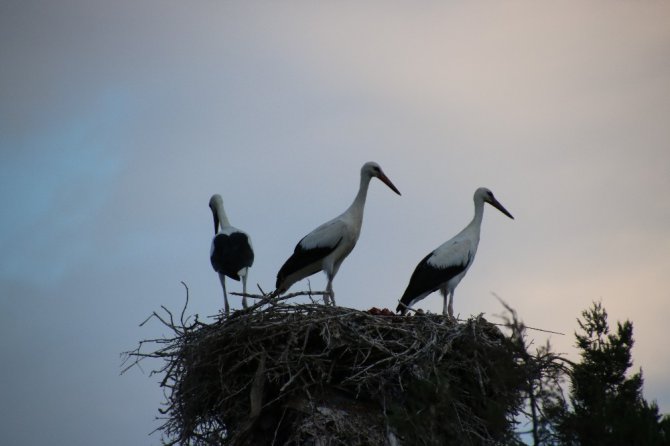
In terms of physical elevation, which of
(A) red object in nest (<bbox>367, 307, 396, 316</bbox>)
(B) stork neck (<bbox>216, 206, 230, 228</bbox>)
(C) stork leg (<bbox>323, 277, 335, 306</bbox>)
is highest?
(B) stork neck (<bbox>216, 206, 230, 228</bbox>)

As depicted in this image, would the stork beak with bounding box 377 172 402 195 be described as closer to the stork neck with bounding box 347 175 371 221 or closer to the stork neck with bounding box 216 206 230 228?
the stork neck with bounding box 347 175 371 221

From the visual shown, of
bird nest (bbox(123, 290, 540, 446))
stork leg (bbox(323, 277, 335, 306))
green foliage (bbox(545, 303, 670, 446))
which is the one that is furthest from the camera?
stork leg (bbox(323, 277, 335, 306))

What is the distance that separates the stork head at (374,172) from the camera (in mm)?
13602

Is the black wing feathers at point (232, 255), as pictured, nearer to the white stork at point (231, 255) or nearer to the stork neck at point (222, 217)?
the white stork at point (231, 255)

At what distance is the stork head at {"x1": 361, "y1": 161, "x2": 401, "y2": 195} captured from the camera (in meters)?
13.6

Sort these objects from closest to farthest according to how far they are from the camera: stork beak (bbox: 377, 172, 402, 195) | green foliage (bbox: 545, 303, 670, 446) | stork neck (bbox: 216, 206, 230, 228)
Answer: green foliage (bbox: 545, 303, 670, 446) → stork beak (bbox: 377, 172, 402, 195) → stork neck (bbox: 216, 206, 230, 228)

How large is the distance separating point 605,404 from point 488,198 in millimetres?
6827

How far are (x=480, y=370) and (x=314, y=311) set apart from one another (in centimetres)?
167

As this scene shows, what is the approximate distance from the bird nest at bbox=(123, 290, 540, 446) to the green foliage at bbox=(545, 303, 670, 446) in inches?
32.0

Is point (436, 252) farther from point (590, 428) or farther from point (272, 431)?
point (590, 428)

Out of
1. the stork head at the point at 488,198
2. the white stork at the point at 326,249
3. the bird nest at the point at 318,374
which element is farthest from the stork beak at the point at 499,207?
the bird nest at the point at 318,374

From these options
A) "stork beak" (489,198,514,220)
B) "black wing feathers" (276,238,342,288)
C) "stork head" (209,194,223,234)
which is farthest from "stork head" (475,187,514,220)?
"stork head" (209,194,223,234)

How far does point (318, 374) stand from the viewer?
9.74 metres

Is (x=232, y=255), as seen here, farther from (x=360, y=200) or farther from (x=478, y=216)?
(x=478, y=216)
